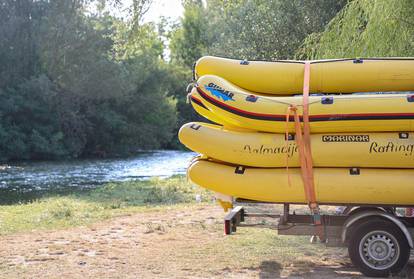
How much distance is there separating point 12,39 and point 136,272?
1259 inches

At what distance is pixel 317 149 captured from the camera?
6.36 metres

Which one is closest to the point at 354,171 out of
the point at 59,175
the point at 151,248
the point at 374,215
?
the point at 374,215

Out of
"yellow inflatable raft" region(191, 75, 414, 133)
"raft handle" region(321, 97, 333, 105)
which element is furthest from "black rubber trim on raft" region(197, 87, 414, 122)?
"raft handle" region(321, 97, 333, 105)

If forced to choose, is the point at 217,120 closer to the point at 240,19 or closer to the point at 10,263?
the point at 10,263

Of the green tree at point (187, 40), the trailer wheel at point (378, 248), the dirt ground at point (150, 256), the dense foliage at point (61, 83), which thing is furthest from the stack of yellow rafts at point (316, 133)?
the green tree at point (187, 40)

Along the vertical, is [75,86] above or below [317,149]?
above

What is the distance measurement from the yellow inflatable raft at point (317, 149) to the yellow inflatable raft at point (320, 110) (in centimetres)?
9

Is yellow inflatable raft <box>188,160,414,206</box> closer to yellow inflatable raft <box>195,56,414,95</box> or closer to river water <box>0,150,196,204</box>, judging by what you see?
yellow inflatable raft <box>195,56,414,95</box>

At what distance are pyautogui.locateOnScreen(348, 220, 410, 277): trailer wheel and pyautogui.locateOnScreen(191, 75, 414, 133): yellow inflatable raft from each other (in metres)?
0.95

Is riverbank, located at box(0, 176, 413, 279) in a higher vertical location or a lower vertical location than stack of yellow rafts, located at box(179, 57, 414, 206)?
lower

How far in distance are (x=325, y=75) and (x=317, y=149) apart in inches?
35.2

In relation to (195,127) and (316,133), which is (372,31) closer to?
(316,133)

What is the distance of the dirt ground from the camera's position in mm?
6523

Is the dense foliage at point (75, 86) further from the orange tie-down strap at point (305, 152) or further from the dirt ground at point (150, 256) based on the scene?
the orange tie-down strap at point (305, 152)
